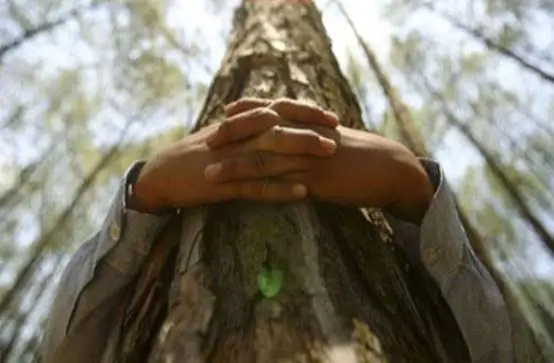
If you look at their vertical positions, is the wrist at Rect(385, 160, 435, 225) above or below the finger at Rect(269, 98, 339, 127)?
below

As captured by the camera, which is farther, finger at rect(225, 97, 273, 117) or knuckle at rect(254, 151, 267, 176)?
finger at rect(225, 97, 273, 117)

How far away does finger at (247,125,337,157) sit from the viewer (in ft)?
3.69

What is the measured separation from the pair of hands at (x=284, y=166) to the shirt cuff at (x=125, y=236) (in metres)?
0.04

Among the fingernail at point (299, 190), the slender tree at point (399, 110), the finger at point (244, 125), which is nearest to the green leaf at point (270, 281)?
the fingernail at point (299, 190)

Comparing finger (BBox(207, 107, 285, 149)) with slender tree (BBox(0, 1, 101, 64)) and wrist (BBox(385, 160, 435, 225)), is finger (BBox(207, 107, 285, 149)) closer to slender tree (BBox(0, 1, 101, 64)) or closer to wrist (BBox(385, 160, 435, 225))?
wrist (BBox(385, 160, 435, 225))

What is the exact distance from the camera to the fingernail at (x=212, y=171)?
113cm

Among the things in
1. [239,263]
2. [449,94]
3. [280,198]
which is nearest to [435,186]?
[280,198]

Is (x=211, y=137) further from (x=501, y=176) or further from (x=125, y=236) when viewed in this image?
(x=501, y=176)

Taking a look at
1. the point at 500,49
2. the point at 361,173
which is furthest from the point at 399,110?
the point at 361,173

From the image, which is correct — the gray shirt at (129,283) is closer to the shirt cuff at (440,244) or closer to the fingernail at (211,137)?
the shirt cuff at (440,244)

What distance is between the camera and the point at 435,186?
126cm

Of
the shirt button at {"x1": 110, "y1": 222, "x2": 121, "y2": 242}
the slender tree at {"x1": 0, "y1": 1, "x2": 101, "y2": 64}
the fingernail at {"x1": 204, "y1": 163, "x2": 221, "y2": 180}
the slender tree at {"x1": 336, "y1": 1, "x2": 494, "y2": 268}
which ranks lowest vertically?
the slender tree at {"x1": 336, "y1": 1, "x2": 494, "y2": 268}

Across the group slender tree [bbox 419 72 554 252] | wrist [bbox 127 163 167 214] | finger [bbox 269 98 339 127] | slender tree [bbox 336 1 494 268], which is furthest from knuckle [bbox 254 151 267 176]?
slender tree [bbox 419 72 554 252]

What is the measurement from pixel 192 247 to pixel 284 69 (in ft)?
2.51
